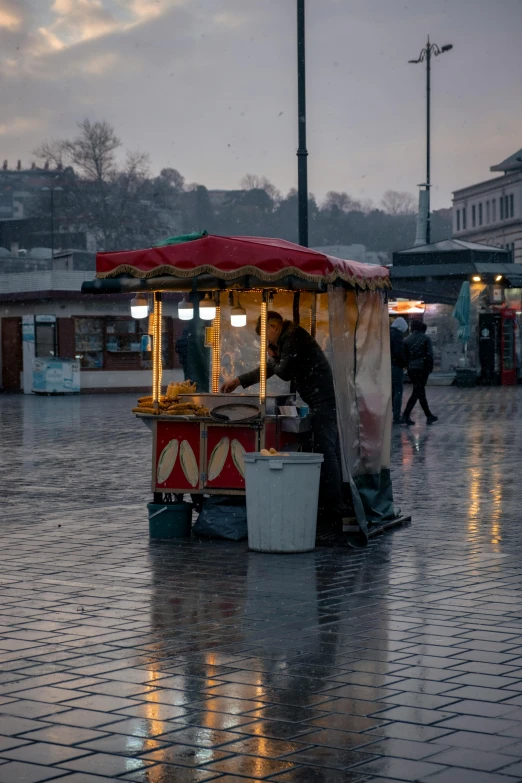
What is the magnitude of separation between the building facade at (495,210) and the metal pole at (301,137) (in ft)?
189

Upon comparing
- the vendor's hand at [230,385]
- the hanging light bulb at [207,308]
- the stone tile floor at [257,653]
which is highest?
the hanging light bulb at [207,308]

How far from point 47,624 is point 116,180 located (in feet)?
265

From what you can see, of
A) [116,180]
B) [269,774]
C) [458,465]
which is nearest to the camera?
[269,774]

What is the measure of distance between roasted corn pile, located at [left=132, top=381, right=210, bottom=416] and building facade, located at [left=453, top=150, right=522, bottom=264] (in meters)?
65.3

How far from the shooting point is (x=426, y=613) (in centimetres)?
726

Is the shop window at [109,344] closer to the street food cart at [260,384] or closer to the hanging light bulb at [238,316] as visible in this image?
the hanging light bulb at [238,316]

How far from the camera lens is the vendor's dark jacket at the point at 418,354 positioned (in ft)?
77.4

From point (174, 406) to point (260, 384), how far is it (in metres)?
0.84

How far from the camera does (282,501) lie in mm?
9516

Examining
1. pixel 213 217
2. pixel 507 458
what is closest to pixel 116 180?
pixel 213 217

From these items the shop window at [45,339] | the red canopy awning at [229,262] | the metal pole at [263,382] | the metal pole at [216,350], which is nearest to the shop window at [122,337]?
the shop window at [45,339]

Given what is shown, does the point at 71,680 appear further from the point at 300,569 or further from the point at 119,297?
the point at 119,297

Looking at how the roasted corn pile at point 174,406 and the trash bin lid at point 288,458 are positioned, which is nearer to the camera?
the trash bin lid at point 288,458

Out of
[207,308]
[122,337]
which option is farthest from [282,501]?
[122,337]
